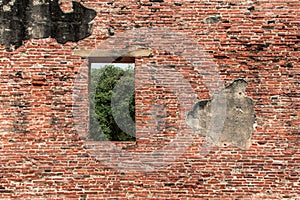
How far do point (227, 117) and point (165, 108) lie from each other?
104 cm

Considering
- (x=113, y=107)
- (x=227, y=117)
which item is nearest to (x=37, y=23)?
(x=227, y=117)

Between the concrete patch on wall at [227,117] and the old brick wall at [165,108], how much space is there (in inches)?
5.1

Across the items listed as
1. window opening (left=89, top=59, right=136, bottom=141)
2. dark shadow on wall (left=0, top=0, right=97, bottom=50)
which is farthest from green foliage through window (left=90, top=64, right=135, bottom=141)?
dark shadow on wall (left=0, top=0, right=97, bottom=50)

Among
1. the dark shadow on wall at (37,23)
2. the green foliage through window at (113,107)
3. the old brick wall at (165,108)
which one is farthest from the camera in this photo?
the green foliage through window at (113,107)

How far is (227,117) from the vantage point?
218 inches

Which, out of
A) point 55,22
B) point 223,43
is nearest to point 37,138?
point 55,22

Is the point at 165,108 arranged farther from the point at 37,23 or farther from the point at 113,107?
the point at 113,107

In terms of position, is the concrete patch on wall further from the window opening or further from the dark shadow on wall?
the window opening

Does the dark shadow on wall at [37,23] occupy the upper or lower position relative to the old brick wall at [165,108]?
upper

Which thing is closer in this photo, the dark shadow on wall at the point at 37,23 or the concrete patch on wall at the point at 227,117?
the concrete patch on wall at the point at 227,117

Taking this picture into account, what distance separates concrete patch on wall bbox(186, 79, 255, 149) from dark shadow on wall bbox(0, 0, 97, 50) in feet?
7.71

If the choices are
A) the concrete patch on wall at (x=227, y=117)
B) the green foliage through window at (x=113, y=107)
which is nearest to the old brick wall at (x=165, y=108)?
the concrete patch on wall at (x=227, y=117)

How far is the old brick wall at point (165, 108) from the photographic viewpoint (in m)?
5.46

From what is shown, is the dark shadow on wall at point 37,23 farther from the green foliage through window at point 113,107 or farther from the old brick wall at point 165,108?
the green foliage through window at point 113,107
